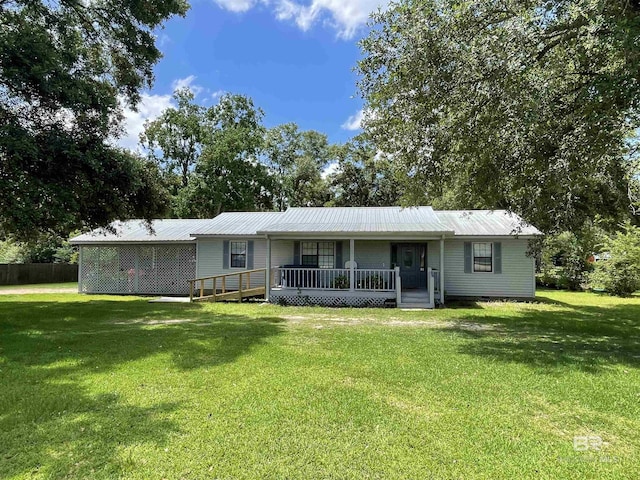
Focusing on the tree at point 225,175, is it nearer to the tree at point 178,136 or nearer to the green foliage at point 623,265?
the tree at point 178,136

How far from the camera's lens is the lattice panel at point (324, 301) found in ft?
43.9

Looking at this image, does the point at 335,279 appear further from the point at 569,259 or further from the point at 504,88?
the point at 569,259

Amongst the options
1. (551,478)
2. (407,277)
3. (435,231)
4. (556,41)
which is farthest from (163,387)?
(407,277)

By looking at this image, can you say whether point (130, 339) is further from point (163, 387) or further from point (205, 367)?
point (163, 387)

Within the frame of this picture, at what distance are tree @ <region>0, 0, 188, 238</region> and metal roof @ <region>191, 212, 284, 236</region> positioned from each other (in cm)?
390

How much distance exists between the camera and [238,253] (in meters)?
16.7

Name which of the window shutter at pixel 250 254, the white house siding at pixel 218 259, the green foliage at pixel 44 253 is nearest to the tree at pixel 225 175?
the green foliage at pixel 44 253

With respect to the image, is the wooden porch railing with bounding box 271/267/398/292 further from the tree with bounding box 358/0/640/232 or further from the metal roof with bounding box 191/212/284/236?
the tree with bounding box 358/0/640/232

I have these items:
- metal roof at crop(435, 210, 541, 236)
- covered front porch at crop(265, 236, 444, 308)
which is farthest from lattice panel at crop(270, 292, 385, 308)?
metal roof at crop(435, 210, 541, 236)

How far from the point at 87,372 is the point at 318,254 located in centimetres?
1098

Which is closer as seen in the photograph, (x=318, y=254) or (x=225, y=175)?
(x=318, y=254)

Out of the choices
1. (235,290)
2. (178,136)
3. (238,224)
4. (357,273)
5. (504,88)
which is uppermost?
(178,136)

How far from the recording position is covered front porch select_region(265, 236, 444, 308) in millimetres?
13438

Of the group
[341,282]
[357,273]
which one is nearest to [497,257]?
[357,273]
